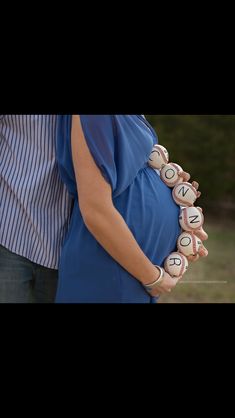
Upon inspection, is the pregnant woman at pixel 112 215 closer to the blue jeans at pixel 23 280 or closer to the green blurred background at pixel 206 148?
the blue jeans at pixel 23 280

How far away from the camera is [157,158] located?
2301 mm

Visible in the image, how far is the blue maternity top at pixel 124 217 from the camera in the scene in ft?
6.89

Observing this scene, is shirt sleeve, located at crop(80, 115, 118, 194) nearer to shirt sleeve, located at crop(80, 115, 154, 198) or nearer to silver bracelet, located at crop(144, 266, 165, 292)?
shirt sleeve, located at crop(80, 115, 154, 198)

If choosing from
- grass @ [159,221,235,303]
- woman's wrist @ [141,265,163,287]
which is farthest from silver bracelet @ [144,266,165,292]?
grass @ [159,221,235,303]

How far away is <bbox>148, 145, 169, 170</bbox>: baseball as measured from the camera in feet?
7.53

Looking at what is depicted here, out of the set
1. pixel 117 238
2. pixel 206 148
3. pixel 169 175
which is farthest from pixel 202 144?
pixel 117 238

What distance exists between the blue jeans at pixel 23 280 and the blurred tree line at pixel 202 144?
172 inches

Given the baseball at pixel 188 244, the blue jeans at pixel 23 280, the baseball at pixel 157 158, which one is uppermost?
the baseball at pixel 157 158

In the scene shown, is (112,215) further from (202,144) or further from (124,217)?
(202,144)

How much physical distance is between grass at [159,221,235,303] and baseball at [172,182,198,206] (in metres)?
2.41

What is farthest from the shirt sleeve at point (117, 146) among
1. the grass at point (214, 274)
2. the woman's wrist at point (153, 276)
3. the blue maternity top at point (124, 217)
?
the grass at point (214, 274)
